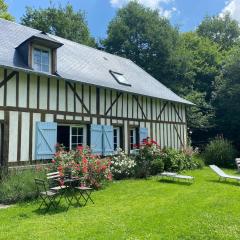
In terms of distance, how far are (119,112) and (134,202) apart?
5.72 m

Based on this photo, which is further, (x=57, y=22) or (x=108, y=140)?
(x=57, y=22)

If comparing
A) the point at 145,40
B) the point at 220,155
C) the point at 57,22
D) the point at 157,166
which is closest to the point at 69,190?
the point at 157,166

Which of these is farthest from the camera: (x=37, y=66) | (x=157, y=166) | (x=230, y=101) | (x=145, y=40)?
(x=145, y=40)

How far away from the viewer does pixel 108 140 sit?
38.9 ft

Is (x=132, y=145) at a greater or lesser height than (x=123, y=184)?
greater

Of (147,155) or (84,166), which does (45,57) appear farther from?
(147,155)

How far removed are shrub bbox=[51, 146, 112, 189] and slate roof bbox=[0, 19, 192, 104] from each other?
235 centimetres

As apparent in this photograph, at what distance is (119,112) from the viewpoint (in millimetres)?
12648

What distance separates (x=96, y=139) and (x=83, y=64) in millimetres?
3055

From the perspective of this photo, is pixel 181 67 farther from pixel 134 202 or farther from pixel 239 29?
pixel 134 202

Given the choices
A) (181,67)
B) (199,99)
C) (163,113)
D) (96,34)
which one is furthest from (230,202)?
(96,34)

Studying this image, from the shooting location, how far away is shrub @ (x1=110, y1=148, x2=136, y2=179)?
429 inches

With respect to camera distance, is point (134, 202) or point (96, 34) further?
point (96, 34)

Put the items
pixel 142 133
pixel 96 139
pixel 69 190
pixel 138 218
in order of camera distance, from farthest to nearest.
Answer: pixel 142 133 < pixel 96 139 < pixel 69 190 < pixel 138 218
